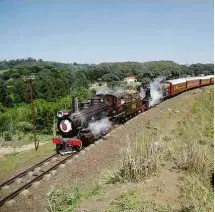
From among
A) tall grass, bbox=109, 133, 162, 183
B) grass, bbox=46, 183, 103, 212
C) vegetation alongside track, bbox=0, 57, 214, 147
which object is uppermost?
tall grass, bbox=109, 133, 162, 183

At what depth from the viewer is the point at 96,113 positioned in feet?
63.2

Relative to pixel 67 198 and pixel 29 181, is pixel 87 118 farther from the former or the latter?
pixel 67 198

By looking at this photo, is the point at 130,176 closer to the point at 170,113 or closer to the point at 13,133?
the point at 170,113

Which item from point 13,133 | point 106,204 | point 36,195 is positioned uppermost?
point 106,204

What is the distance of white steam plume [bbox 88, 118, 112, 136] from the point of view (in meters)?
18.6

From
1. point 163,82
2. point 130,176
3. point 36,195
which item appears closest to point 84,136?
point 36,195

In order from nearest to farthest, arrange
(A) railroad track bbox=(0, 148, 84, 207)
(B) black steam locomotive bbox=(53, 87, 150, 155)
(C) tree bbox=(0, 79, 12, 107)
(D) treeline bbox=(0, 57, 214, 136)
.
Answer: (A) railroad track bbox=(0, 148, 84, 207), (B) black steam locomotive bbox=(53, 87, 150, 155), (D) treeline bbox=(0, 57, 214, 136), (C) tree bbox=(0, 79, 12, 107)

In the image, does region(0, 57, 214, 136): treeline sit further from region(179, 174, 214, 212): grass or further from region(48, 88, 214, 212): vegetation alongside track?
region(179, 174, 214, 212): grass

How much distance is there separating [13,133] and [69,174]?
30138mm

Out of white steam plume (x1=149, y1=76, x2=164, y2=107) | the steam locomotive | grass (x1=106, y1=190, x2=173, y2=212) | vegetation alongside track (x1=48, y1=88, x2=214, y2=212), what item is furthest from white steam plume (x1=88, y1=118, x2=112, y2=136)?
white steam plume (x1=149, y1=76, x2=164, y2=107)

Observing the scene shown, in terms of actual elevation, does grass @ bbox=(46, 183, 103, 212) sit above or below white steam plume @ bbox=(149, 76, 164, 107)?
below

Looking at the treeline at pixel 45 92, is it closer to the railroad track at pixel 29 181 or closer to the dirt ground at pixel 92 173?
the dirt ground at pixel 92 173

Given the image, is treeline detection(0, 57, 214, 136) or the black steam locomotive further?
treeline detection(0, 57, 214, 136)

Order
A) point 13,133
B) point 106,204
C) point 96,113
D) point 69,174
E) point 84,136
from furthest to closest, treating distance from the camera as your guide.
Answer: point 13,133 < point 96,113 < point 84,136 < point 69,174 < point 106,204
